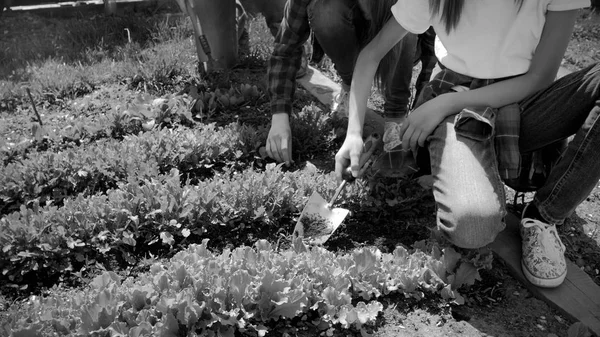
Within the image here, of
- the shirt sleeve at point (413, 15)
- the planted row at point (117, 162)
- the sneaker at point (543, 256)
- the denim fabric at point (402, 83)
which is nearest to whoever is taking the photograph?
the sneaker at point (543, 256)

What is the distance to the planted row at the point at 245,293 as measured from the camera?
1838mm

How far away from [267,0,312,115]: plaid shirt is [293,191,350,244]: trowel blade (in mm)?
667

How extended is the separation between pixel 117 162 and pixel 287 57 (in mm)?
1020

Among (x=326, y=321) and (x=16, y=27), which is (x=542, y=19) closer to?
(x=326, y=321)

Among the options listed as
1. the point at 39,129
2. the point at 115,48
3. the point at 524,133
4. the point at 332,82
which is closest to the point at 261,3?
the point at 332,82

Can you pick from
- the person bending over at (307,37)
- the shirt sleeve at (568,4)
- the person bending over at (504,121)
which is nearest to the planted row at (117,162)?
the person bending over at (307,37)

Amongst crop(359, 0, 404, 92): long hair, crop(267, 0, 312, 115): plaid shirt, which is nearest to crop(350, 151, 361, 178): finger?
crop(267, 0, 312, 115): plaid shirt

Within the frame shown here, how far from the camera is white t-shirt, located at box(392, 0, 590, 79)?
2215 millimetres

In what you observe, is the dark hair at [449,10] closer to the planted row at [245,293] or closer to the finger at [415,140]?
the finger at [415,140]

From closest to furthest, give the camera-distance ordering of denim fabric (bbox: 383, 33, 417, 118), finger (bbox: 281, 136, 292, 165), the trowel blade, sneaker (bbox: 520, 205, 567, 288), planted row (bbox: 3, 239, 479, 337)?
planted row (bbox: 3, 239, 479, 337) → sneaker (bbox: 520, 205, 567, 288) → the trowel blade → finger (bbox: 281, 136, 292, 165) → denim fabric (bbox: 383, 33, 417, 118)

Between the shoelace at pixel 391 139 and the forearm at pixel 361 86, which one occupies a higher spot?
the forearm at pixel 361 86

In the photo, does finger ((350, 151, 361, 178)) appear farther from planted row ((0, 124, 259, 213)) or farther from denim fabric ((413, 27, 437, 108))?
denim fabric ((413, 27, 437, 108))

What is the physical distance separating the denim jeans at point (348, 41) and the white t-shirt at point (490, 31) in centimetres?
65

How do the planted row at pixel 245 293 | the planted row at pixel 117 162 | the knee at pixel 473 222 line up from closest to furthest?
the planted row at pixel 245 293, the knee at pixel 473 222, the planted row at pixel 117 162
